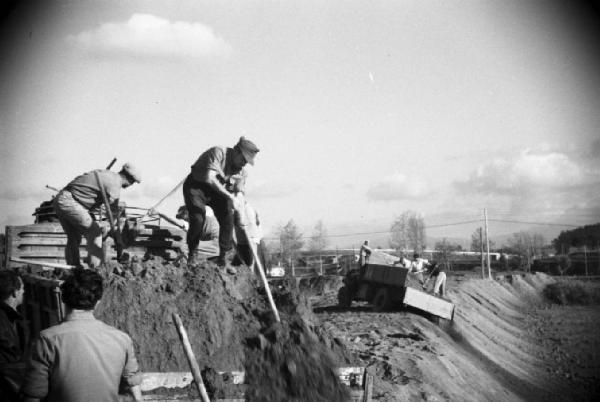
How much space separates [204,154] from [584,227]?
66411 mm

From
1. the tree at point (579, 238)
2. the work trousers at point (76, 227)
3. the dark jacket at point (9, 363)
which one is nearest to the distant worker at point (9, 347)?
the dark jacket at point (9, 363)

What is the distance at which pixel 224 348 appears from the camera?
15.9 ft

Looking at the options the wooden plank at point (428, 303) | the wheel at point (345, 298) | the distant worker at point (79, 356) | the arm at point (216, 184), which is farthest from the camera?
the wheel at point (345, 298)

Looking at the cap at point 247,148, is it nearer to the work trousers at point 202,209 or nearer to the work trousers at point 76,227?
the work trousers at point 202,209

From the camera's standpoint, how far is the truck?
15781 millimetres

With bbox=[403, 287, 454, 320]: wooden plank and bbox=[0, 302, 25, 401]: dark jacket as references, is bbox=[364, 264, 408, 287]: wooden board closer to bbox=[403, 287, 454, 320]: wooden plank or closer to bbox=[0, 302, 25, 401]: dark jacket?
bbox=[403, 287, 454, 320]: wooden plank

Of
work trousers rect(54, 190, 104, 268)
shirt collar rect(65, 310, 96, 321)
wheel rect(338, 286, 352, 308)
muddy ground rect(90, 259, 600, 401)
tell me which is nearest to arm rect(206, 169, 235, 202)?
muddy ground rect(90, 259, 600, 401)

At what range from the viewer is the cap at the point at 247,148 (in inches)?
264

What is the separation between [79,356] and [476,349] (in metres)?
14.9

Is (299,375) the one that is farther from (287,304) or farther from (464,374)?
(464,374)

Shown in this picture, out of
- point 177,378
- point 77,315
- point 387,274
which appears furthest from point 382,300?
point 77,315

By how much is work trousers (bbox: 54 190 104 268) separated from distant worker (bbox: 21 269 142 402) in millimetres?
4005

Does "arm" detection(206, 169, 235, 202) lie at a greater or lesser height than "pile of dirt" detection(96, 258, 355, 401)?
greater

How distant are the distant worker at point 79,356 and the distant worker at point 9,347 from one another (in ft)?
0.75
